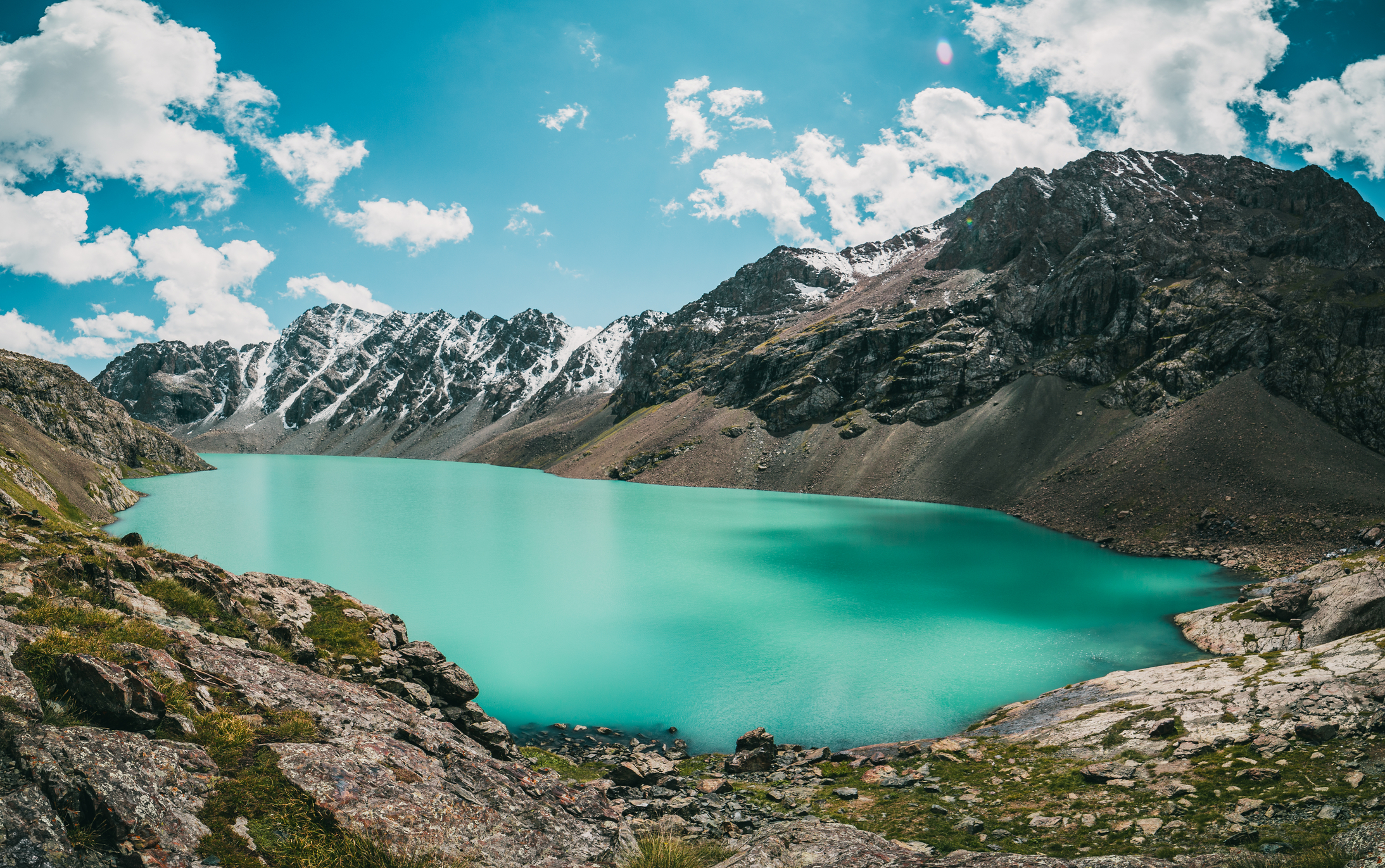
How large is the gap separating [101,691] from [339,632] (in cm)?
1019

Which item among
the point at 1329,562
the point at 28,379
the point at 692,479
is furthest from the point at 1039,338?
the point at 28,379

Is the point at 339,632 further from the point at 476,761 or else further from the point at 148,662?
the point at 148,662

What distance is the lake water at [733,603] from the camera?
21.2m

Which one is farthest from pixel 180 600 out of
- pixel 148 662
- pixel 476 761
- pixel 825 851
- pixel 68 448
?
pixel 68 448

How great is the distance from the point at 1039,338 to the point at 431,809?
124 meters

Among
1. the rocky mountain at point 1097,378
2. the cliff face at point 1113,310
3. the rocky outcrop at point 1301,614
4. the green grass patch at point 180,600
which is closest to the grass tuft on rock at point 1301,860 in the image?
the green grass patch at point 180,600

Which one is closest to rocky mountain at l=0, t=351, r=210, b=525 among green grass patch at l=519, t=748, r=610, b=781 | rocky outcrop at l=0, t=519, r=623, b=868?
rocky outcrop at l=0, t=519, r=623, b=868

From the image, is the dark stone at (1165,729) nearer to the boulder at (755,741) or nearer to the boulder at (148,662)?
the boulder at (755,741)

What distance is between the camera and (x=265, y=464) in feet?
520

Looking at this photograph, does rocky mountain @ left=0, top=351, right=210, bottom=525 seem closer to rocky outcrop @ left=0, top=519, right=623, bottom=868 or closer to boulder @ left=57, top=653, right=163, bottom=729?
rocky outcrop @ left=0, top=519, right=623, bottom=868

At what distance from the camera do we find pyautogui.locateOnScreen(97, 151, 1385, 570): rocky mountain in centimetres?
6009

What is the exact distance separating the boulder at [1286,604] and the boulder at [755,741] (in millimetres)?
23574

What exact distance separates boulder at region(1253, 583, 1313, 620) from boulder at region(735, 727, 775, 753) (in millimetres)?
23574

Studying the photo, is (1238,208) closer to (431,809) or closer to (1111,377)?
(1111,377)
